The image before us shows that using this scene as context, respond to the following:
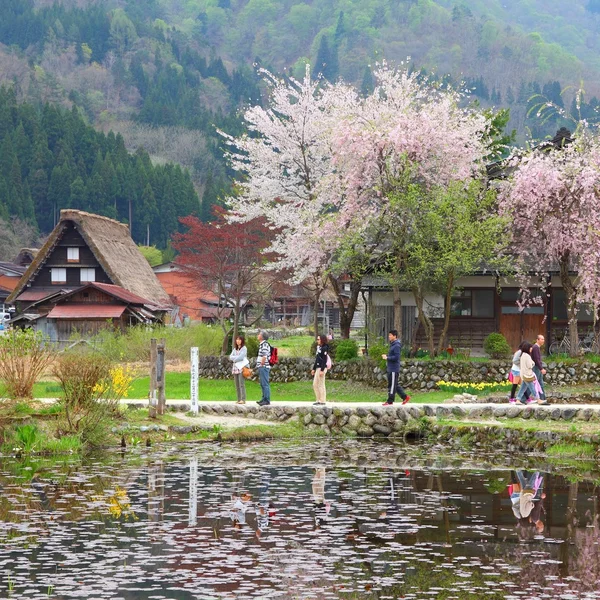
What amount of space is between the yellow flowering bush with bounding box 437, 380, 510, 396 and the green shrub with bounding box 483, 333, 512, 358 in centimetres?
203

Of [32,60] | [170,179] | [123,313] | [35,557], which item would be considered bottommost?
[35,557]

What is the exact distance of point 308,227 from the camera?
3497 cm

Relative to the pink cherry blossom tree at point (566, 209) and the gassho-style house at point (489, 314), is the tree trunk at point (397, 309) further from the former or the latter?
the pink cherry blossom tree at point (566, 209)

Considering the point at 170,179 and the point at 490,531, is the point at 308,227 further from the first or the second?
the point at 170,179

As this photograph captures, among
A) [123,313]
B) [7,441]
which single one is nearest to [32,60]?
[123,313]

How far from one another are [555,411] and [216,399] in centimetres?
953

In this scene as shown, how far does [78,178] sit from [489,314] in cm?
8041

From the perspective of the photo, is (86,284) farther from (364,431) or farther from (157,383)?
(364,431)

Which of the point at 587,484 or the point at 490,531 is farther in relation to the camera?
the point at 587,484

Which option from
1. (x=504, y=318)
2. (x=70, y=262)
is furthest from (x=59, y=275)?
(x=504, y=318)

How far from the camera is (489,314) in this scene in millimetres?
35781

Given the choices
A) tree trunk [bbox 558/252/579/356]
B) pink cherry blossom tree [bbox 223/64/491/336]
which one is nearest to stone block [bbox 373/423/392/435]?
pink cherry blossom tree [bbox 223/64/491/336]

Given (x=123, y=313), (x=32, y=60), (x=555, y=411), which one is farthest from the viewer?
(x=32, y=60)

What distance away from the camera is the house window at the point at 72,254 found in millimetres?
61469
